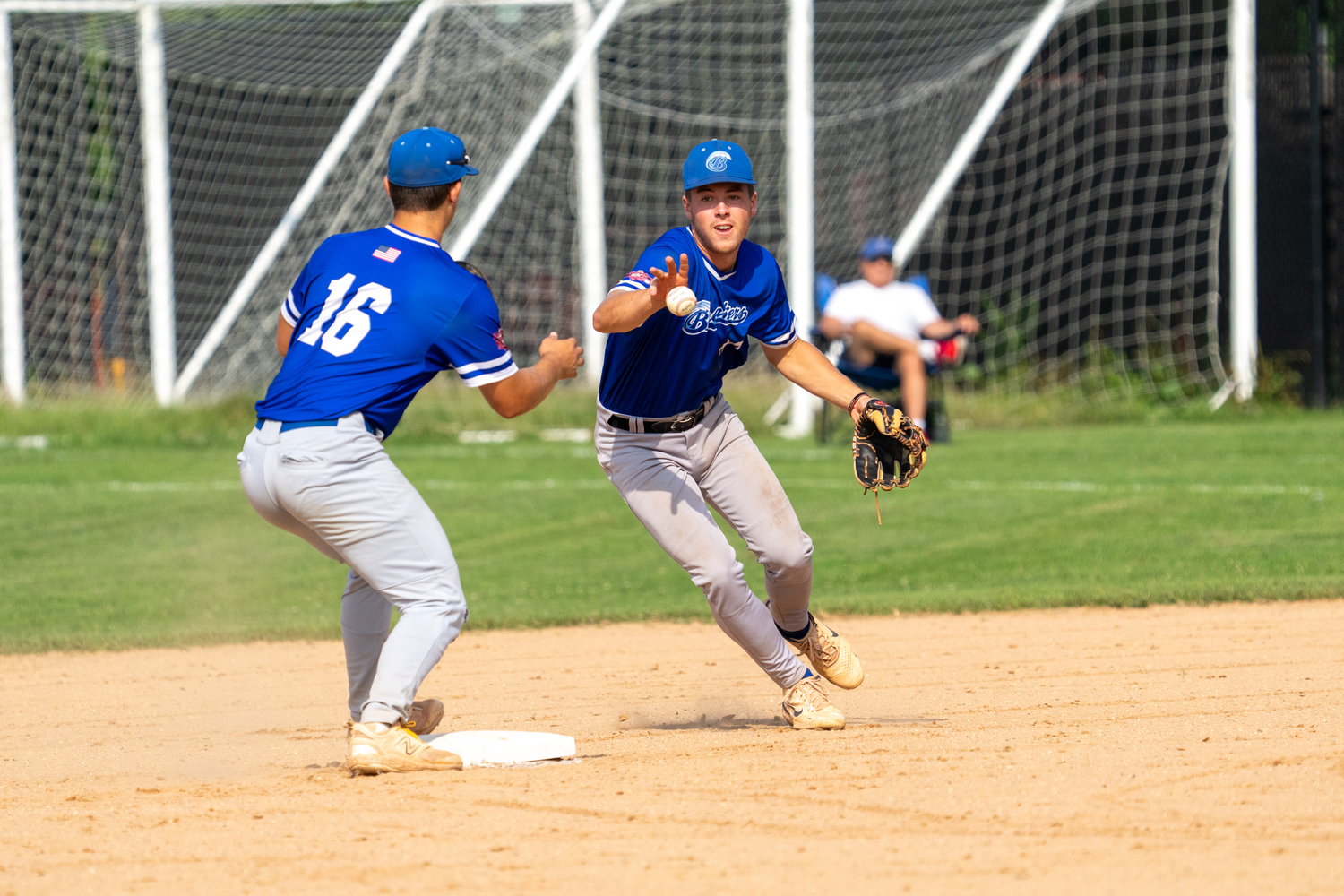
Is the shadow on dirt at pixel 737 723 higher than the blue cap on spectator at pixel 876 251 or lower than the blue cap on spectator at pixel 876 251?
lower

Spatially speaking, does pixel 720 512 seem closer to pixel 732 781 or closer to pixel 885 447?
pixel 885 447

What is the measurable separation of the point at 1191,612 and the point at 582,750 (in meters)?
3.96

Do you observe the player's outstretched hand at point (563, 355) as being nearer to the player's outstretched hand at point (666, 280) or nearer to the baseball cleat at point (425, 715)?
the player's outstretched hand at point (666, 280)

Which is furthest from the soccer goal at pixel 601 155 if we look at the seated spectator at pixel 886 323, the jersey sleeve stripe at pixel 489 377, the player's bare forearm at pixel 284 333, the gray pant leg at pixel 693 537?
the jersey sleeve stripe at pixel 489 377

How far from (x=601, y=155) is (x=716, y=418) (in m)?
12.6

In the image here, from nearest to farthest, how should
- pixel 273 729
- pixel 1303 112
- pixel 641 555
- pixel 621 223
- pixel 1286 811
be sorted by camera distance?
pixel 1286 811 → pixel 273 729 → pixel 641 555 → pixel 1303 112 → pixel 621 223

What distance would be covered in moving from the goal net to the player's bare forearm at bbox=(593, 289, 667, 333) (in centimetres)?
1160

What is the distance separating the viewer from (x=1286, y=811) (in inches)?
158

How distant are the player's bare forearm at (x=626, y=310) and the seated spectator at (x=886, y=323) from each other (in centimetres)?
845

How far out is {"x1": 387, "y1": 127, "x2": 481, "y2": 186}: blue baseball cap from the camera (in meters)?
4.70

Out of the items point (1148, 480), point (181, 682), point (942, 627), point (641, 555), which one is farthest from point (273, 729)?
point (1148, 480)

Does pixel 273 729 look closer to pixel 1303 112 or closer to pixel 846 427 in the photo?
pixel 846 427

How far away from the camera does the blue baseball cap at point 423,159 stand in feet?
15.4

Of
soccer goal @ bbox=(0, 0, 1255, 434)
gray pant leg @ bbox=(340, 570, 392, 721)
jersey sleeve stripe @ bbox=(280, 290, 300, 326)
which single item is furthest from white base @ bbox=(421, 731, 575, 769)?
soccer goal @ bbox=(0, 0, 1255, 434)
